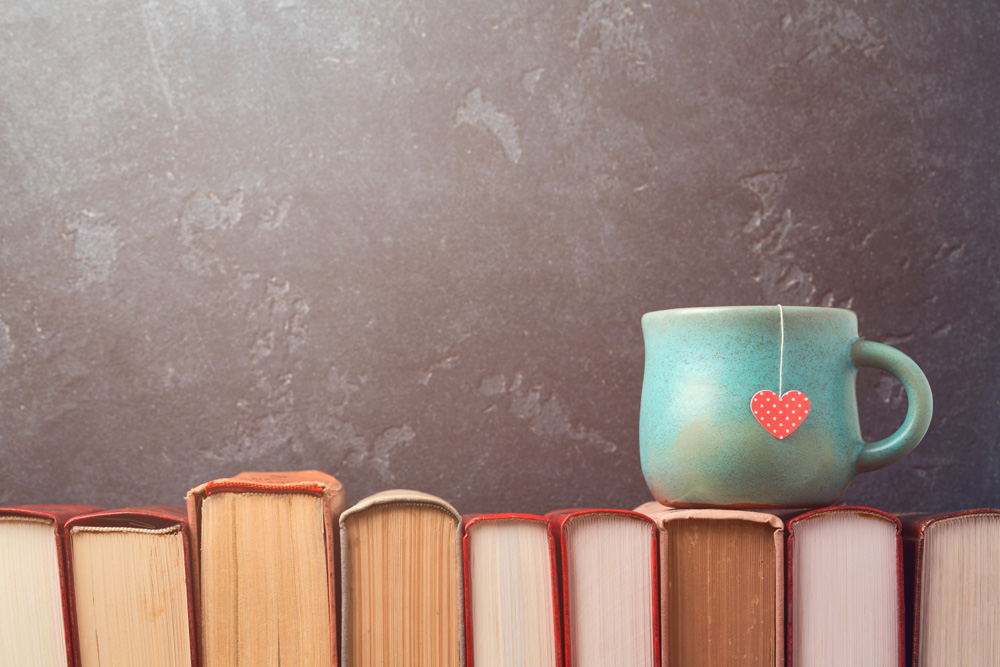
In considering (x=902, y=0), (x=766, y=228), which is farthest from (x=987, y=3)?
(x=766, y=228)

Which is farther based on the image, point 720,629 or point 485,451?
A: point 485,451

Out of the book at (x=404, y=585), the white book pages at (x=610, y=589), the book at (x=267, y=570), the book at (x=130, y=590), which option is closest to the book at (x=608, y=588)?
the white book pages at (x=610, y=589)

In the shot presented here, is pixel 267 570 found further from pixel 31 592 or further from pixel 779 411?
pixel 779 411

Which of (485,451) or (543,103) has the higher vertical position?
(543,103)

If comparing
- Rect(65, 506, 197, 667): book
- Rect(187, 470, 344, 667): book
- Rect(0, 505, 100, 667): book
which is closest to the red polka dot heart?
Rect(187, 470, 344, 667): book

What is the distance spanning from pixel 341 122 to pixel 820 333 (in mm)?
656

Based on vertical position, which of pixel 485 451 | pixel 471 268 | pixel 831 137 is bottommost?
pixel 485 451

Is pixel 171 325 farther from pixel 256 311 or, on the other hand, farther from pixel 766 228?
pixel 766 228

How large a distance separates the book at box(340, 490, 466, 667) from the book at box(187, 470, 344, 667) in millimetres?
25

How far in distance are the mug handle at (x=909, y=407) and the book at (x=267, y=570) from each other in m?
0.52

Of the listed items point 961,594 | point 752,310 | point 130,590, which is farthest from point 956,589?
point 130,590

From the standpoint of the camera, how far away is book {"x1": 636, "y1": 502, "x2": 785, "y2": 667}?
65 cm

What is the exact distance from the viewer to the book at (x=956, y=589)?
0.64 m

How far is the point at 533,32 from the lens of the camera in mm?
960
